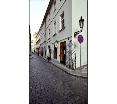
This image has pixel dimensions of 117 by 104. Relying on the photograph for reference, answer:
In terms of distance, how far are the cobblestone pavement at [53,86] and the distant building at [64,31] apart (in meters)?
0.10

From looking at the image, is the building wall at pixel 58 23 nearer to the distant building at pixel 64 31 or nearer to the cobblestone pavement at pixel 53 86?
the distant building at pixel 64 31

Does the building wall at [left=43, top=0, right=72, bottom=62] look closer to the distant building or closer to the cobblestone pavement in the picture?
the distant building

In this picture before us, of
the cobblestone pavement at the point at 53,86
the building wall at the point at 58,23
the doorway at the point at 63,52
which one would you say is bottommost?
the cobblestone pavement at the point at 53,86

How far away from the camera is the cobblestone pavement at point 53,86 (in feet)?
6.52

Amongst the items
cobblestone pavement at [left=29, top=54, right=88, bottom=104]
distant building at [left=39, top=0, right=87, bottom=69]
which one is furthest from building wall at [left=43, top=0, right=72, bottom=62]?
cobblestone pavement at [left=29, top=54, right=88, bottom=104]

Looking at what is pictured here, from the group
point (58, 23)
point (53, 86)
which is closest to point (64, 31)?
point (58, 23)

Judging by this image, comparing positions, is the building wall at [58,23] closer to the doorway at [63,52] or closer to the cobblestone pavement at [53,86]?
the doorway at [63,52]

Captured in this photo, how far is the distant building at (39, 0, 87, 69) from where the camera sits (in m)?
2.02

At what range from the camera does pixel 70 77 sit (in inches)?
79.7

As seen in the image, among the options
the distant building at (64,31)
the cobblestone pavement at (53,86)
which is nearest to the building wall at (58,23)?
the distant building at (64,31)

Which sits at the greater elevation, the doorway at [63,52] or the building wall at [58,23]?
the building wall at [58,23]

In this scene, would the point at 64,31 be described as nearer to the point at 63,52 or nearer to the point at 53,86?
the point at 63,52
